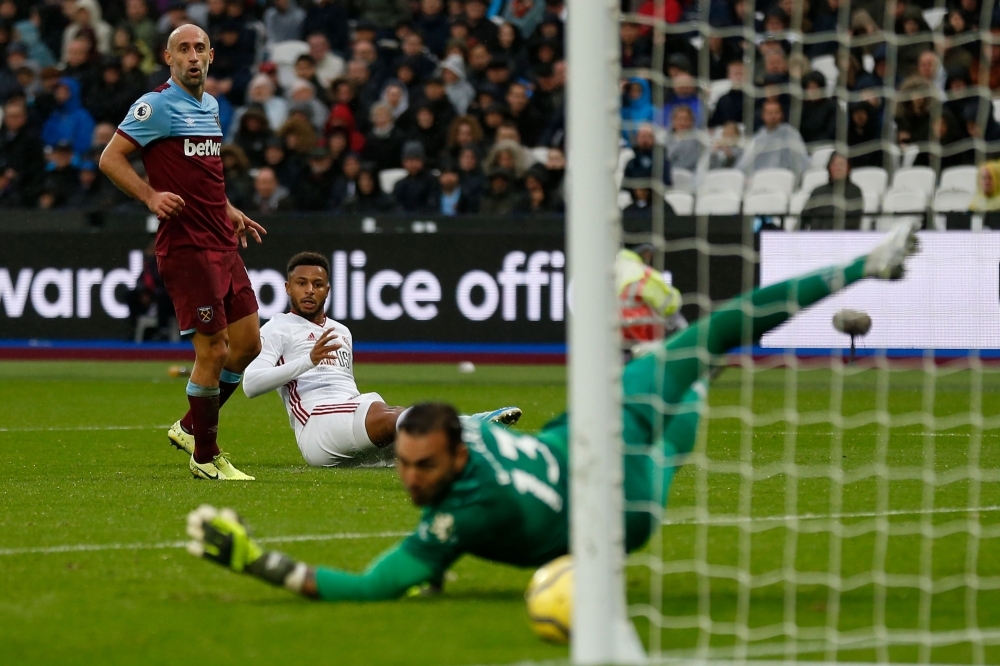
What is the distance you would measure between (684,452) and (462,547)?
1.02m

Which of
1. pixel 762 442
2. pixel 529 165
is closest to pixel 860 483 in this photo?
pixel 762 442

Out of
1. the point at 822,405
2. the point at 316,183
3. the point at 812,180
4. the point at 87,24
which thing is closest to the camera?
the point at 822,405

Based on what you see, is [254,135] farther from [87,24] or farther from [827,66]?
[827,66]

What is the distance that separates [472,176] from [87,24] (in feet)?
20.3

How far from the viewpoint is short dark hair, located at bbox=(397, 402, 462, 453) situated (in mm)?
4430

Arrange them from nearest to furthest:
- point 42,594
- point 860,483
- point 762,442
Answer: point 42,594 < point 860,483 < point 762,442

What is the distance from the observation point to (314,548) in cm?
570

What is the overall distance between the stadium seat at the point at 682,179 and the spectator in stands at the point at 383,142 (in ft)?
12.4

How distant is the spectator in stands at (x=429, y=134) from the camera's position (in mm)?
16766

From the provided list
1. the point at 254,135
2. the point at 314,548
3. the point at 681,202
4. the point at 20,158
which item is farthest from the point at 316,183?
the point at 314,548

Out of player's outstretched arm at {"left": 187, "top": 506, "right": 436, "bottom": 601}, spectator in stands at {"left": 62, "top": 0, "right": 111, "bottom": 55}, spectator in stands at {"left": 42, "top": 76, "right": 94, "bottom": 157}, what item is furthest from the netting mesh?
spectator in stands at {"left": 62, "top": 0, "right": 111, "bottom": 55}

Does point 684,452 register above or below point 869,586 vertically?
above

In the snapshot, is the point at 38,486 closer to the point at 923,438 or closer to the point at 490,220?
the point at 923,438

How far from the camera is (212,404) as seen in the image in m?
7.84
